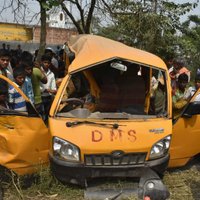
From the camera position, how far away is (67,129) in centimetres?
500

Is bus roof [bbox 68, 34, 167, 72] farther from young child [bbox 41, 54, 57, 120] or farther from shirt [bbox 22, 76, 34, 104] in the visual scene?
young child [bbox 41, 54, 57, 120]

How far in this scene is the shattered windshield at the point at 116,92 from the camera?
18.4ft

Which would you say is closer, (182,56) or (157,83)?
(157,83)

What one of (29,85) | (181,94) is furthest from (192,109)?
Answer: (29,85)

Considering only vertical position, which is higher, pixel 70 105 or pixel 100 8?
pixel 100 8

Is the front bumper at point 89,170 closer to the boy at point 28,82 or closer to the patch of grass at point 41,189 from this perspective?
the patch of grass at point 41,189

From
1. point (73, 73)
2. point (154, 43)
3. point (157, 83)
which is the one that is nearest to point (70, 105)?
point (73, 73)

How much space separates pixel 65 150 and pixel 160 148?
113cm

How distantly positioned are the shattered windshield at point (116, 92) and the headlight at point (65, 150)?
0.55 metres

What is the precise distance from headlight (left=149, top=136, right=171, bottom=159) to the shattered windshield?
51cm

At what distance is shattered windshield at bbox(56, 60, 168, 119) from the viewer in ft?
18.4

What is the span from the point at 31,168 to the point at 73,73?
134cm

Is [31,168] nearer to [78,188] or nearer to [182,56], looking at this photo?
[78,188]

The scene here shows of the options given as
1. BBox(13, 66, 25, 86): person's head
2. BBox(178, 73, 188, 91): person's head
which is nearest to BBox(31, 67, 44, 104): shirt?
BBox(13, 66, 25, 86): person's head
